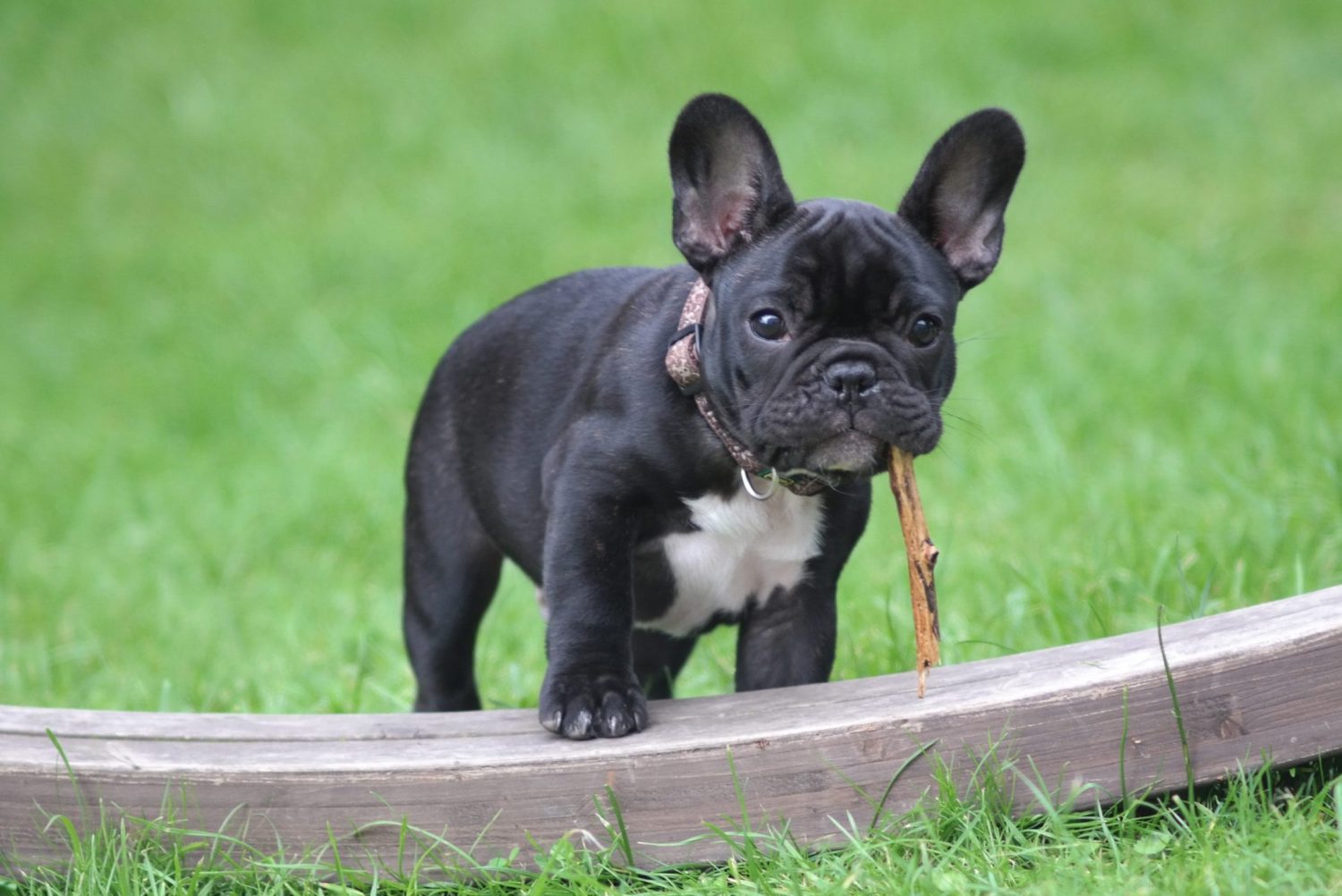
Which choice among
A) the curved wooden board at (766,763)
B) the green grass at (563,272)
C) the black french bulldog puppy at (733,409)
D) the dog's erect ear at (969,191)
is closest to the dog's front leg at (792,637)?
the black french bulldog puppy at (733,409)

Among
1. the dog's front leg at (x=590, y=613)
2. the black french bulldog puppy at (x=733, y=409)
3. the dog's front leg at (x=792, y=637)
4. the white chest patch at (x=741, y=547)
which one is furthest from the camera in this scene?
the dog's front leg at (x=792, y=637)

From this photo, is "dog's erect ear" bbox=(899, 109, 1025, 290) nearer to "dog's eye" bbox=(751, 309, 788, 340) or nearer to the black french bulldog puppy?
the black french bulldog puppy

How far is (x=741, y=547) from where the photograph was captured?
3469mm

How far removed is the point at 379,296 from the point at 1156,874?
764 cm

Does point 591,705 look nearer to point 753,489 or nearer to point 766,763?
point 766,763

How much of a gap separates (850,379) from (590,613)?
74 cm

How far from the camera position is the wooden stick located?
3135 mm

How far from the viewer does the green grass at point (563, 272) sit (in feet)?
15.0

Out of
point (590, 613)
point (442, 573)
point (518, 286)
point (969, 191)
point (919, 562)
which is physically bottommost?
point (518, 286)

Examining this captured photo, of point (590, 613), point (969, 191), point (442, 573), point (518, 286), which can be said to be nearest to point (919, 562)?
point (590, 613)

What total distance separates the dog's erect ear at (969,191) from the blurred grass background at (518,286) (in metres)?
1.13

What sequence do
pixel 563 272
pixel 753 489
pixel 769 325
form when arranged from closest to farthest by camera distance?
pixel 769 325
pixel 753 489
pixel 563 272

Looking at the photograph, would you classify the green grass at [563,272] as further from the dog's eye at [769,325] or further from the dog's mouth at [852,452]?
the dog's eye at [769,325]

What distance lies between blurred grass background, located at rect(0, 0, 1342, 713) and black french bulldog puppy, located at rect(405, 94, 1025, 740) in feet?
2.54
